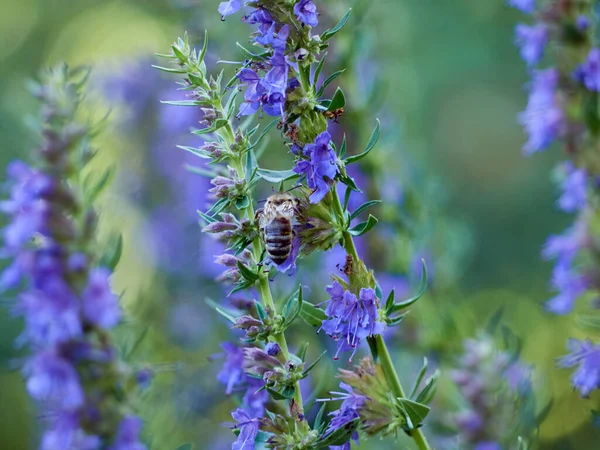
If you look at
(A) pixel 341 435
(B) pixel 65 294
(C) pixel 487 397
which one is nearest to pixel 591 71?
(C) pixel 487 397

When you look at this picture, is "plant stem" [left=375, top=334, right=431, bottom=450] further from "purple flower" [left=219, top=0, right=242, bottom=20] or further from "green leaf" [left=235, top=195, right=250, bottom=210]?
"purple flower" [left=219, top=0, right=242, bottom=20]

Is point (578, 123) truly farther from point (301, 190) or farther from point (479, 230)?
point (479, 230)

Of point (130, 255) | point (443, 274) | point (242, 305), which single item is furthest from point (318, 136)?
point (130, 255)

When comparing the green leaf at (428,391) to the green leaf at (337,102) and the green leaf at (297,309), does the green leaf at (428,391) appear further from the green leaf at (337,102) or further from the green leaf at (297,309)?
the green leaf at (337,102)

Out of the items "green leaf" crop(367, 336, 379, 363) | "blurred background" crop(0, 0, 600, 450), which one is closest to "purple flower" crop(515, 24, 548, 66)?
"blurred background" crop(0, 0, 600, 450)

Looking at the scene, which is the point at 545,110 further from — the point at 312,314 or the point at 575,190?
the point at 312,314
